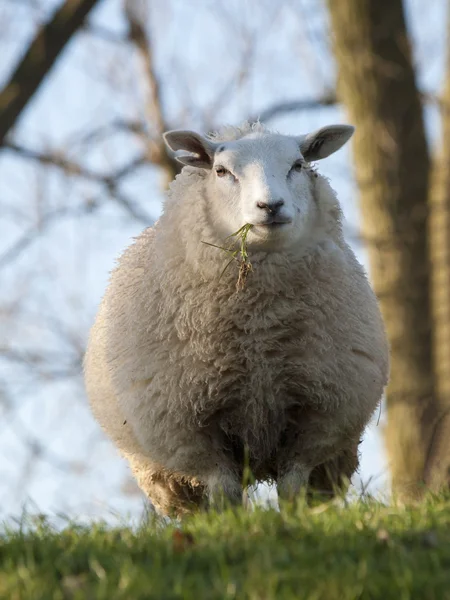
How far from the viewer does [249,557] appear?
3.29 meters

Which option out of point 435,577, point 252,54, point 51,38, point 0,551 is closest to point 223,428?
point 0,551

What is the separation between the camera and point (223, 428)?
5172 millimetres

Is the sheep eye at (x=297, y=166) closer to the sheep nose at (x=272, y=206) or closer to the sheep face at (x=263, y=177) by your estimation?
the sheep face at (x=263, y=177)

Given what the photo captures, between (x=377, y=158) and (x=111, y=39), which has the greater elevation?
(x=111, y=39)

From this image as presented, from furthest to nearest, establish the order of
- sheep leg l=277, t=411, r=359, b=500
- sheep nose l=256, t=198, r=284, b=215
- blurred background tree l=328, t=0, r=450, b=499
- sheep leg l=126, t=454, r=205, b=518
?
blurred background tree l=328, t=0, r=450, b=499 → sheep leg l=126, t=454, r=205, b=518 → sheep leg l=277, t=411, r=359, b=500 → sheep nose l=256, t=198, r=284, b=215

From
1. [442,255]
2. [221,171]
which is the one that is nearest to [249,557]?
[221,171]

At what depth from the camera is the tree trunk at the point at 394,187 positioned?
10016 mm

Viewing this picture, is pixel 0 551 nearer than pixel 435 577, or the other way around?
pixel 435 577

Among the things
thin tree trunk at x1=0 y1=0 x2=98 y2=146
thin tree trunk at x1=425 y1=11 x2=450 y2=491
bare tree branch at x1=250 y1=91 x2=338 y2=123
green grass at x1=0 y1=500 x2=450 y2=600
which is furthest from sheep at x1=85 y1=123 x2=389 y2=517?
bare tree branch at x1=250 y1=91 x2=338 y2=123

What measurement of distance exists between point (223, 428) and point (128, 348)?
670mm

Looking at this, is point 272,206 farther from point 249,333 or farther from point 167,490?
point 167,490

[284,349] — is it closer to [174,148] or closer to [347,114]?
[174,148]

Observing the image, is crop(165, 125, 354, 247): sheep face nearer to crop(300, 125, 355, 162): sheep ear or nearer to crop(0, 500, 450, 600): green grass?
crop(300, 125, 355, 162): sheep ear

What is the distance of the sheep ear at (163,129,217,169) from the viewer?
540 cm
